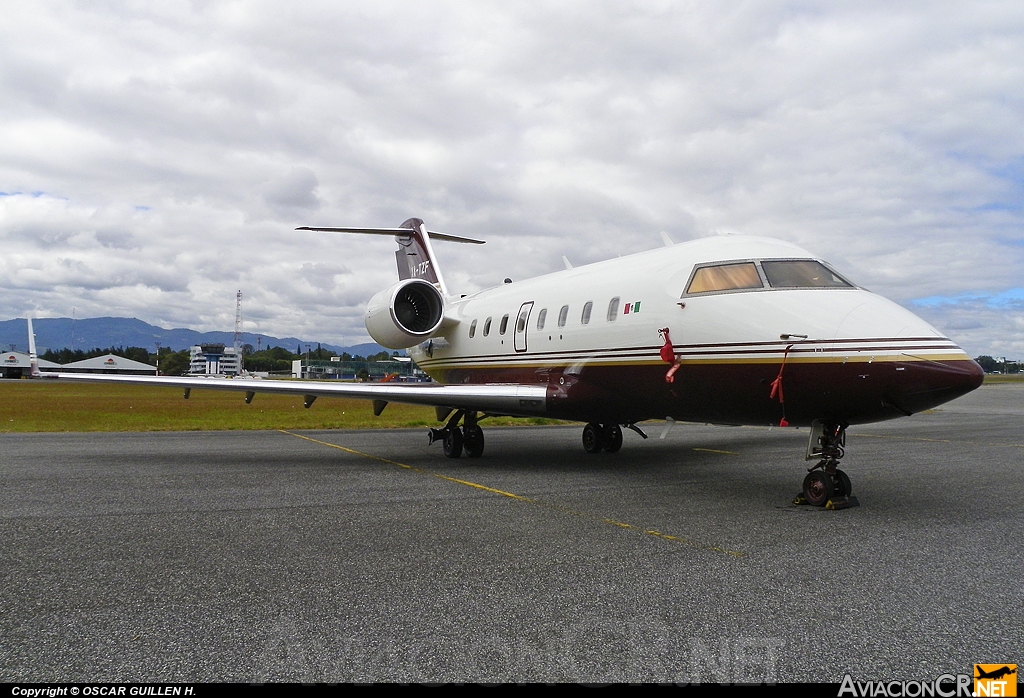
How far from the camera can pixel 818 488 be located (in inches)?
323

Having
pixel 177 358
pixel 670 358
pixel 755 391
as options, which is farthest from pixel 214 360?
pixel 755 391

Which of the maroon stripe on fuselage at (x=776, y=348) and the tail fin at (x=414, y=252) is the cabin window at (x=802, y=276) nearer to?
the maroon stripe on fuselage at (x=776, y=348)

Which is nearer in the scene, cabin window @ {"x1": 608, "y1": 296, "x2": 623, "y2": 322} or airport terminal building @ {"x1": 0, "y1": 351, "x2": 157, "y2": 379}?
cabin window @ {"x1": 608, "y1": 296, "x2": 623, "y2": 322}

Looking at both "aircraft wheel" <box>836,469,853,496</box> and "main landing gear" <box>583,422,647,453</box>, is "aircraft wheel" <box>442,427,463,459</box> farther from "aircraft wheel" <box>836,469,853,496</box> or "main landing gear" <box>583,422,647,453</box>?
"aircraft wheel" <box>836,469,853,496</box>

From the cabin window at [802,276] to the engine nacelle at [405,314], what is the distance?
8.33 m

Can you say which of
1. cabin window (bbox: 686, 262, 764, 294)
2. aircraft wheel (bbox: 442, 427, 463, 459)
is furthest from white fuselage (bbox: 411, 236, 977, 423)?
aircraft wheel (bbox: 442, 427, 463, 459)

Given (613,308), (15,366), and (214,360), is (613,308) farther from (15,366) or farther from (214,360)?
(214,360)

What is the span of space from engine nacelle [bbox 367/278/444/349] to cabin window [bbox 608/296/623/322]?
5668 mm

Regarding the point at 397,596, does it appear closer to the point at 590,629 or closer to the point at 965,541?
the point at 590,629

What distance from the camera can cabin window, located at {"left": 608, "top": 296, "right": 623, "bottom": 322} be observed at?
34.7 ft

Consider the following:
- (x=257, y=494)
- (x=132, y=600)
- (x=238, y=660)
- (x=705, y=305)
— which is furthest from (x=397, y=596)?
(x=705, y=305)

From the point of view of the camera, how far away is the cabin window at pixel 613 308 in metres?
10.6

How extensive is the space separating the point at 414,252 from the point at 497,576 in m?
14.7

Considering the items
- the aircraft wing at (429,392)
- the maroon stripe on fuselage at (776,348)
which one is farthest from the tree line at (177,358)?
the maroon stripe on fuselage at (776,348)
